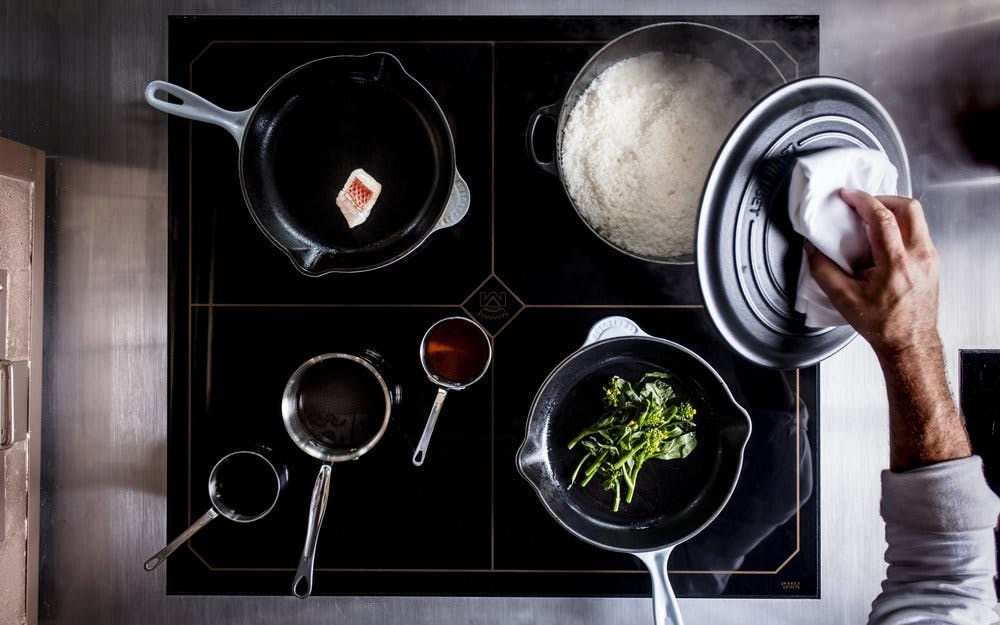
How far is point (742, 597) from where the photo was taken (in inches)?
39.6

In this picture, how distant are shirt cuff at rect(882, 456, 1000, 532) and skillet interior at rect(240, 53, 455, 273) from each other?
78cm

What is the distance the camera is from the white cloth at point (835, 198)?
721mm

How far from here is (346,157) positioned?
3.22ft

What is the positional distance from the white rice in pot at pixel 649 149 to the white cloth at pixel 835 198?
0.59 feet

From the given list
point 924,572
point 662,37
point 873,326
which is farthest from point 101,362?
point 924,572

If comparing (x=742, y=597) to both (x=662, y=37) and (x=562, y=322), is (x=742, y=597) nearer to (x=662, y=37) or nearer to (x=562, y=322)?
(x=562, y=322)

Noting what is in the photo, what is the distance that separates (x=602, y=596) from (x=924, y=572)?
461 millimetres

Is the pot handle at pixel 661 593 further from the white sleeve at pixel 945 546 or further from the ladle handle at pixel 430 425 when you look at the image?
the ladle handle at pixel 430 425

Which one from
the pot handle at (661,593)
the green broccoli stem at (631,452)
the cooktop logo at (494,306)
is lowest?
the pot handle at (661,593)

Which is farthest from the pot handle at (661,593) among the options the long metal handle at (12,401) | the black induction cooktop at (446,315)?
the long metal handle at (12,401)

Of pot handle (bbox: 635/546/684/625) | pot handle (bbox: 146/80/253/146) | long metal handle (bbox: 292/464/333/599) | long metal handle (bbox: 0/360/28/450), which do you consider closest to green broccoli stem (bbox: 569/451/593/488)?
pot handle (bbox: 635/546/684/625)

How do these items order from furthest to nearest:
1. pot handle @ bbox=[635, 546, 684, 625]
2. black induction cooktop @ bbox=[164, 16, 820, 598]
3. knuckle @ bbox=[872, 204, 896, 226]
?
1. black induction cooktop @ bbox=[164, 16, 820, 598]
2. pot handle @ bbox=[635, 546, 684, 625]
3. knuckle @ bbox=[872, 204, 896, 226]

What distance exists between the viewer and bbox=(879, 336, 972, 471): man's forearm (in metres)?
0.78

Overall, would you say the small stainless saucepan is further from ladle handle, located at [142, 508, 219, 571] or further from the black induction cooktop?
ladle handle, located at [142, 508, 219, 571]
